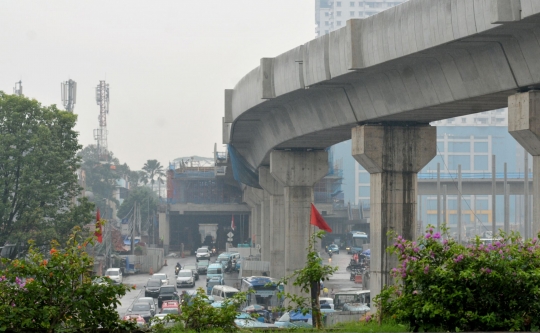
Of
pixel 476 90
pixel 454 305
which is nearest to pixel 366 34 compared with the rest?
pixel 476 90

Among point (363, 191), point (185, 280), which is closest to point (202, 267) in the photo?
point (185, 280)

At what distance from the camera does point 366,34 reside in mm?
22531

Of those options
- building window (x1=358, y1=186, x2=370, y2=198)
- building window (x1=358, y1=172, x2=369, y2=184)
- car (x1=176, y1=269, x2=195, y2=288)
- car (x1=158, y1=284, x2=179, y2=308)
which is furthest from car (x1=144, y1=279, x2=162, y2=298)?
building window (x1=358, y1=172, x2=369, y2=184)

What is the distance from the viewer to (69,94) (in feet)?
435

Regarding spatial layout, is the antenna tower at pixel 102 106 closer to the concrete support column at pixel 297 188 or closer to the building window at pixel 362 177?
the building window at pixel 362 177

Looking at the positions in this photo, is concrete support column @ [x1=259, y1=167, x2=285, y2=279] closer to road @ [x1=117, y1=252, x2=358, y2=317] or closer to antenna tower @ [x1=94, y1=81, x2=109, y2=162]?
road @ [x1=117, y1=252, x2=358, y2=317]

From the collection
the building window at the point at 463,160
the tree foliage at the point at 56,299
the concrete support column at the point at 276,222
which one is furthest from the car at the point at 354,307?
the building window at the point at 463,160

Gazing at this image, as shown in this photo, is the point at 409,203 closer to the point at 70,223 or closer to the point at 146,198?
the point at 70,223

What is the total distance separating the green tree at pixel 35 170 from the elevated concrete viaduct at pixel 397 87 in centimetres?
1295

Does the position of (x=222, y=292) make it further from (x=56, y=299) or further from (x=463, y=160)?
(x=463, y=160)

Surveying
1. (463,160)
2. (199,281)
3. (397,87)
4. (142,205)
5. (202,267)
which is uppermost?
(463,160)

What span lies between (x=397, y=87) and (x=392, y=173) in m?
3.82

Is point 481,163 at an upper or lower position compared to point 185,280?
upper

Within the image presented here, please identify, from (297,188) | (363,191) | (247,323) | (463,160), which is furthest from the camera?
(363,191)
